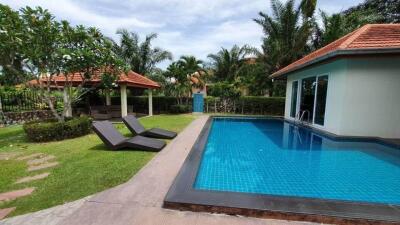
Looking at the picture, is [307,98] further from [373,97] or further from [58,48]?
[58,48]

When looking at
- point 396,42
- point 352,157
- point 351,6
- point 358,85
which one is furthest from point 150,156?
point 351,6

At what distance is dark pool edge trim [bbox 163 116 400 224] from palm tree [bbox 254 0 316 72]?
64.1ft

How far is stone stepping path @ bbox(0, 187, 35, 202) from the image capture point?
165 inches

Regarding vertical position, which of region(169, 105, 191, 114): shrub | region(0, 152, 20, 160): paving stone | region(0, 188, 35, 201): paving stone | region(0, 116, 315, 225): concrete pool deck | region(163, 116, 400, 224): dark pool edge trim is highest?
region(169, 105, 191, 114): shrub

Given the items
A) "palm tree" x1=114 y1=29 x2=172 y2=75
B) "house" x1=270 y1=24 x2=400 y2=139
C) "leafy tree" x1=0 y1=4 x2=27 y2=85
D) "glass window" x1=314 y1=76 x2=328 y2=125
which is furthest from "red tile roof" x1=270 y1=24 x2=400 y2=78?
"palm tree" x1=114 y1=29 x2=172 y2=75

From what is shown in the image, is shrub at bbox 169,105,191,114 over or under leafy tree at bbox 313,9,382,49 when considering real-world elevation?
under

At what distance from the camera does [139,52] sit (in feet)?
83.5

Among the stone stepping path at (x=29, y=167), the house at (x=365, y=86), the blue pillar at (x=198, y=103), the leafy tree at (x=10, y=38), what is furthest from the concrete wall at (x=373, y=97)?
the blue pillar at (x=198, y=103)

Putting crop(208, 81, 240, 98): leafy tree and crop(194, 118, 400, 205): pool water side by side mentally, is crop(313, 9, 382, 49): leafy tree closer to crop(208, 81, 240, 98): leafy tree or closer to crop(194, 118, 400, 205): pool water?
crop(208, 81, 240, 98): leafy tree

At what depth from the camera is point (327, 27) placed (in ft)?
65.9

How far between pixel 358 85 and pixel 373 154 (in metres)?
2.99

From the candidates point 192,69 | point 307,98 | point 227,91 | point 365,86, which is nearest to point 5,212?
point 365,86

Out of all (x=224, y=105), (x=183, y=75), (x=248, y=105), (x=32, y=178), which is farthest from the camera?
(x=224, y=105)

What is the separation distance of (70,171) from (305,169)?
5.95m
